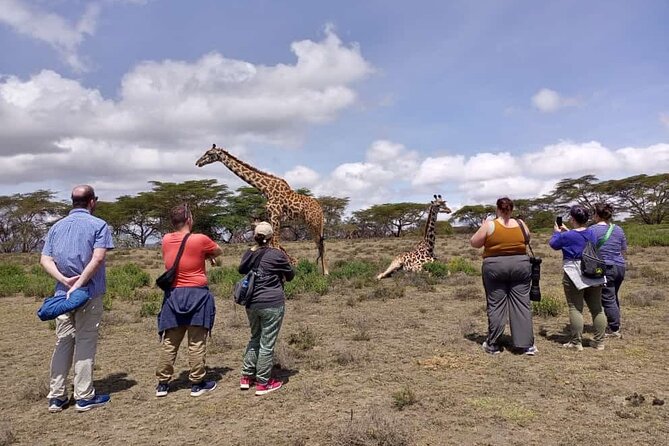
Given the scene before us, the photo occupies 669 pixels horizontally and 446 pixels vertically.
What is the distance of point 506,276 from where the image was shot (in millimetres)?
5992

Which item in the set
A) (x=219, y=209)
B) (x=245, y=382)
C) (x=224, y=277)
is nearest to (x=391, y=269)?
(x=224, y=277)

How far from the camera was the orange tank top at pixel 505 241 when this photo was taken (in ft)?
19.4

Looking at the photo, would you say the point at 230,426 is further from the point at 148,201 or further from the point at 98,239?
the point at 148,201

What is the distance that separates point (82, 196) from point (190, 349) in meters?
1.77

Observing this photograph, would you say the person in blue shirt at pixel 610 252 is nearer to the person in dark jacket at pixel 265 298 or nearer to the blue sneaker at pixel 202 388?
the person in dark jacket at pixel 265 298

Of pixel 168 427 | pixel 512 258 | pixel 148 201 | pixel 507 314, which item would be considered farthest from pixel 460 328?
pixel 148 201

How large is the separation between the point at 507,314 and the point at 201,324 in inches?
146

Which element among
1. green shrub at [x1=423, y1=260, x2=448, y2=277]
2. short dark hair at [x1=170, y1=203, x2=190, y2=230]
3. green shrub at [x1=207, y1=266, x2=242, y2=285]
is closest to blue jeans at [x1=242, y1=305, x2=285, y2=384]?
short dark hair at [x1=170, y1=203, x2=190, y2=230]

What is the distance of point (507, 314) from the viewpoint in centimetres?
621

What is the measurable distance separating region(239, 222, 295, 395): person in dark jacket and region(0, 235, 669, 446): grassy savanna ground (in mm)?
268

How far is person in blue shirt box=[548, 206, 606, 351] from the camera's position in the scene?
6016mm

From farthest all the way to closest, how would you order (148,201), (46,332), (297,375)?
(148,201) → (46,332) → (297,375)

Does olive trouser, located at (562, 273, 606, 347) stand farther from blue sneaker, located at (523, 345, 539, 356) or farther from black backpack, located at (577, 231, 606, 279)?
blue sneaker, located at (523, 345, 539, 356)

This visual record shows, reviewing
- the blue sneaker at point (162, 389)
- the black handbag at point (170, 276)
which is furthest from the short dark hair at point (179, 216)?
the blue sneaker at point (162, 389)
